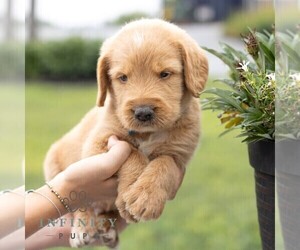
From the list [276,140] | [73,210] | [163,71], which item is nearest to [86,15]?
[163,71]

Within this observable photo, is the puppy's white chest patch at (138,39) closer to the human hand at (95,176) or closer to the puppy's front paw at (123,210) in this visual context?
the human hand at (95,176)

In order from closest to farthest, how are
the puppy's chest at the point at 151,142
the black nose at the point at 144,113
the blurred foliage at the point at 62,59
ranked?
the black nose at the point at 144,113 < the puppy's chest at the point at 151,142 < the blurred foliage at the point at 62,59

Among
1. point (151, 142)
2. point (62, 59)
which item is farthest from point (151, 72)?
point (62, 59)

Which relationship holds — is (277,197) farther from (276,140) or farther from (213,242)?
(213,242)

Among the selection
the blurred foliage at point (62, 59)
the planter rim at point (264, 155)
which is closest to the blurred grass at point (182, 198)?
the blurred foliage at point (62, 59)

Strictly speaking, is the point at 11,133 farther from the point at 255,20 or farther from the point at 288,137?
the point at 255,20

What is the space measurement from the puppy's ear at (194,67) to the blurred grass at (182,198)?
0.29 metres

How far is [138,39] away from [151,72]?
0.08 meters

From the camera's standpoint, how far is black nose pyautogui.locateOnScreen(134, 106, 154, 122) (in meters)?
1.18

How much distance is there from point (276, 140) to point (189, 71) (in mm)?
231

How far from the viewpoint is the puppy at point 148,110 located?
1.21 m

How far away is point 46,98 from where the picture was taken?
1730 millimetres

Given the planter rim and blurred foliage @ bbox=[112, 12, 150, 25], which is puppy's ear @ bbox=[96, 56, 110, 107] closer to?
blurred foliage @ bbox=[112, 12, 150, 25]

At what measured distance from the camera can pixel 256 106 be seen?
1.29 metres
